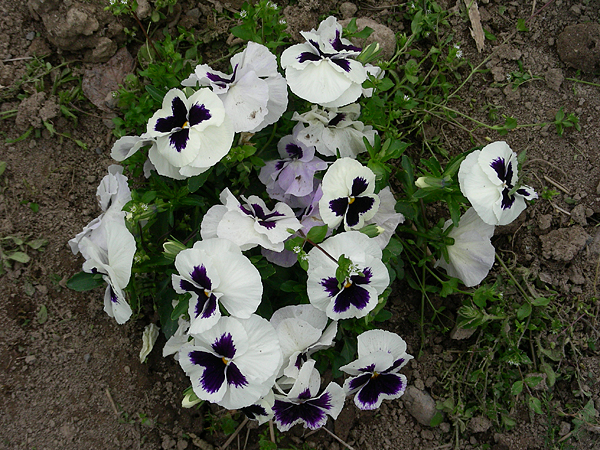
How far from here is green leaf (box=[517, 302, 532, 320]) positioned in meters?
2.27

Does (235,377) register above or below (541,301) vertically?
above

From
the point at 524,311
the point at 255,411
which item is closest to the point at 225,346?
the point at 255,411

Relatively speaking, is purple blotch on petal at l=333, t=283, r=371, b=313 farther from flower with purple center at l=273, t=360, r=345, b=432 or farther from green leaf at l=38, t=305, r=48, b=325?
green leaf at l=38, t=305, r=48, b=325

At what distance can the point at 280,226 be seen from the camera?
5.82ft

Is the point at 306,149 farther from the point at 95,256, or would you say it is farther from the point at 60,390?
the point at 60,390

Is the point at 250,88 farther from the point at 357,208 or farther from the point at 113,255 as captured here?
the point at 113,255

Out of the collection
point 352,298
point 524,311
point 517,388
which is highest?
point 352,298

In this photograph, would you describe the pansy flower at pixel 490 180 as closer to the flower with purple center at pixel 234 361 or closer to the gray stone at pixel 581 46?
the flower with purple center at pixel 234 361

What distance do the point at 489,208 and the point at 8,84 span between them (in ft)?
7.29

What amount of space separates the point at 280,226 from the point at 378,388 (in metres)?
0.72

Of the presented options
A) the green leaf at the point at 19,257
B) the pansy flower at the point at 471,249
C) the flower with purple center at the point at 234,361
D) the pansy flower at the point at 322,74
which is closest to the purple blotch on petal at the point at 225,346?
the flower with purple center at the point at 234,361

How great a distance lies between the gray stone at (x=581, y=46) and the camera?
252 centimetres

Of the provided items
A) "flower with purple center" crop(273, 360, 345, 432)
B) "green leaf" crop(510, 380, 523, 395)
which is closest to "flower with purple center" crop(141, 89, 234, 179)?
"flower with purple center" crop(273, 360, 345, 432)

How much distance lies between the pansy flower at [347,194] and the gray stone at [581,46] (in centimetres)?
151
